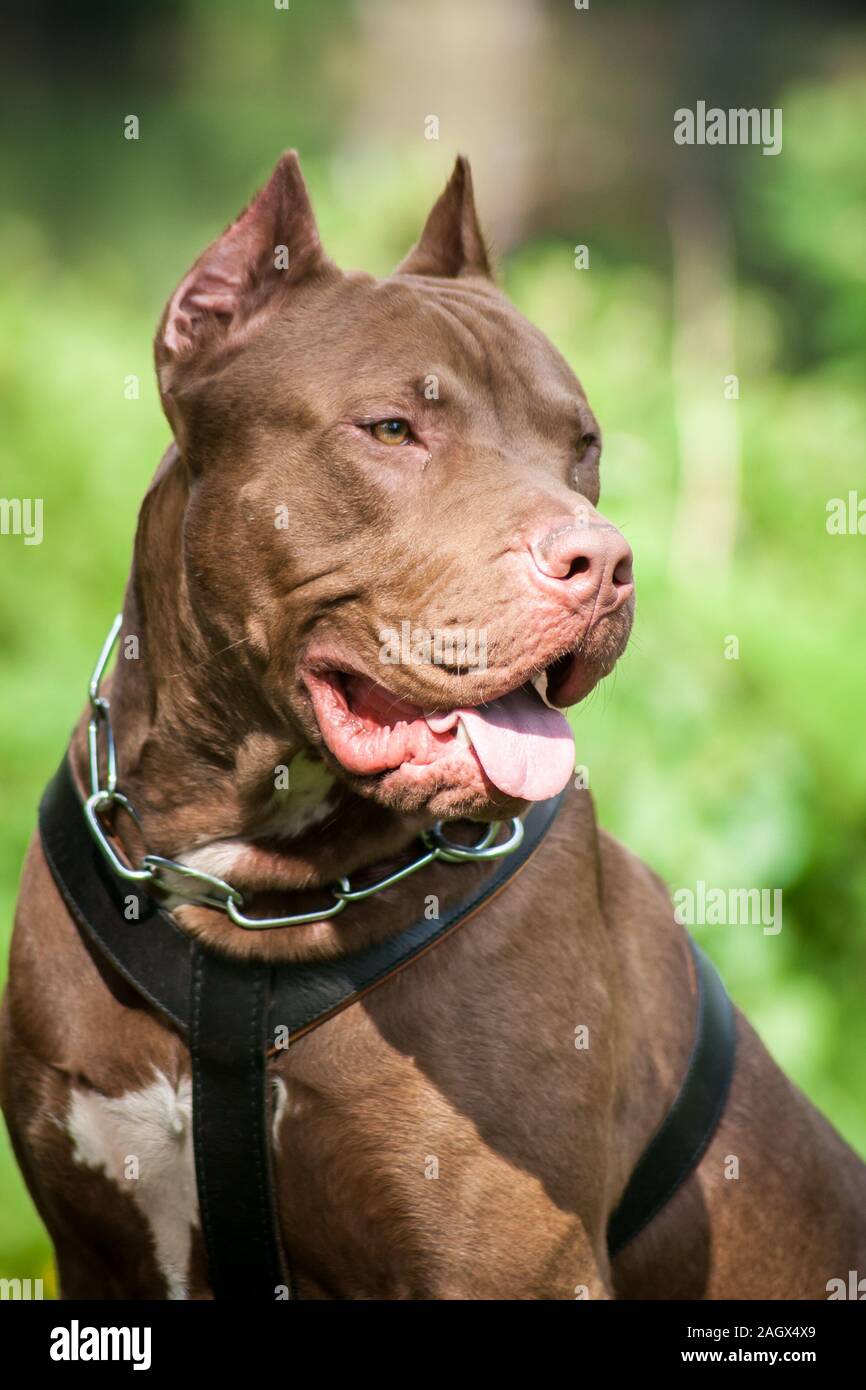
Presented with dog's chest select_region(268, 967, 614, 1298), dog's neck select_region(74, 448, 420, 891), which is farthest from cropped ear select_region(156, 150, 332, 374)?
dog's chest select_region(268, 967, 614, 1298)

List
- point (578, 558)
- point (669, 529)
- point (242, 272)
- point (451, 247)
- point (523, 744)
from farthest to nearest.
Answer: point (669, 529)
point (451, 247)
point (242, 272)
point (523, 744)
point (578, 558)

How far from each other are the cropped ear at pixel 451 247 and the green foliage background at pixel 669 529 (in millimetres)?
956

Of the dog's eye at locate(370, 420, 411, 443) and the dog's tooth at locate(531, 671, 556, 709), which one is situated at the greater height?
the dog's eye at locate(370, 420, 411, 443)

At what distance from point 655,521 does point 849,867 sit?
1.67m

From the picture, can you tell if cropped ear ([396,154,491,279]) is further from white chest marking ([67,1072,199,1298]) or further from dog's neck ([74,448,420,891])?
white chest marking ([67,1072,199,1298])

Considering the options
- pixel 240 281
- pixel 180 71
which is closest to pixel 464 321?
pixel 240 281

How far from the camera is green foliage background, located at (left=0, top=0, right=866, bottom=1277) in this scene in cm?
592

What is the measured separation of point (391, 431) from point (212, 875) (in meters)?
0.80

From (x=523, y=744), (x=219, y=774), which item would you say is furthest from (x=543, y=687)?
(x=219, y=774)

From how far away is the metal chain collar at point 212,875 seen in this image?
2760 millimetres

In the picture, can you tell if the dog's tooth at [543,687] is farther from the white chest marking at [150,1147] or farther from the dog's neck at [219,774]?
the white chest marking at [150,1147]

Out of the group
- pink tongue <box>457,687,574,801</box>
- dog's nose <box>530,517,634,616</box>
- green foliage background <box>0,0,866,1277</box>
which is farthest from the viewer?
green foliage background <box>0,0,866,1277</box>

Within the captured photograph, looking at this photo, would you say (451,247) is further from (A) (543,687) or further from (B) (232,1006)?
(B) (232,1006)

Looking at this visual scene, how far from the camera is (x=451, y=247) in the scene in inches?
127
